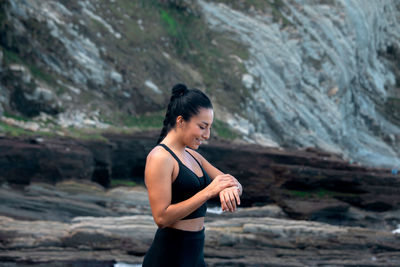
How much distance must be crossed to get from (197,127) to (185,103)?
18 cm

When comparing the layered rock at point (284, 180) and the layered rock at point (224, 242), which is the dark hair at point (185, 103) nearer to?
the layered rock at point (224, 242)

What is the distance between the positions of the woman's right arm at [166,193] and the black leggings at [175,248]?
188 mm

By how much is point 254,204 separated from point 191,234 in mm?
13145

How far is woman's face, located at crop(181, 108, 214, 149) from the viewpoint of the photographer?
3178mm

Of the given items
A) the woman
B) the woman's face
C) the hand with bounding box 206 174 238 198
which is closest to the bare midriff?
the woman

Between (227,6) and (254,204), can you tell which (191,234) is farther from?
(227,6)

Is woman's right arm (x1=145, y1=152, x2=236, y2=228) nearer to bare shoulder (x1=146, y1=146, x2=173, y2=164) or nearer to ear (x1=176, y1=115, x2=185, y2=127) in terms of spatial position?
bare shoulder (x1=146, y1=146, x2=173, y2=164)

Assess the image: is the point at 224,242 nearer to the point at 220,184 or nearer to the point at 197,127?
the point at 197,127

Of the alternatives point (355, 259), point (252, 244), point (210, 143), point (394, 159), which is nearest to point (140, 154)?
point (210, 143)

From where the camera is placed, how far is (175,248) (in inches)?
125

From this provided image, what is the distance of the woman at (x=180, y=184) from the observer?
2.97 metres

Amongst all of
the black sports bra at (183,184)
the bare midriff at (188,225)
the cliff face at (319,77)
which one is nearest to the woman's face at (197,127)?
the black sports bra at (183,184)

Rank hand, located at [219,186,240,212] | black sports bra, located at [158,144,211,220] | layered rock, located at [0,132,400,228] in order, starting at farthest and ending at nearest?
layered rock, located at [0,132,400,228] < black sports bra, located at [158,144,211,220] < hand, located at [219,186,240,212]

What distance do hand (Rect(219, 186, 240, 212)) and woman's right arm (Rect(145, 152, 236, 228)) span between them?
0.04 meters
